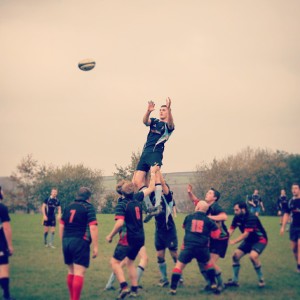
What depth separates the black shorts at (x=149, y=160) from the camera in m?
13.7

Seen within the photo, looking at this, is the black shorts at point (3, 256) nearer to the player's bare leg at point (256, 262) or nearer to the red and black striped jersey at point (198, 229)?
the red and black striped jersey at point (198, 229)

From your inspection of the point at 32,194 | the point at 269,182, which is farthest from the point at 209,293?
the point at 32,194

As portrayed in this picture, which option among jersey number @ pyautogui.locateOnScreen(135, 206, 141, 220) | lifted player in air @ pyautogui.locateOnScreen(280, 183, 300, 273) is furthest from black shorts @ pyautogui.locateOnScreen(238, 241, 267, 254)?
jersey number @ pyautogui.locateOnScreen(135, 206, 141, 220)

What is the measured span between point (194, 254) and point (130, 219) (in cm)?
176

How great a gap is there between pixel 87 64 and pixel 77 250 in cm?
1064

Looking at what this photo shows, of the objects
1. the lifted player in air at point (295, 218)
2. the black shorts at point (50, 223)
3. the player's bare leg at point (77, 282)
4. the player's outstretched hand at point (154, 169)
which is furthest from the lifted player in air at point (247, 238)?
the black shorts at point (50, 223)

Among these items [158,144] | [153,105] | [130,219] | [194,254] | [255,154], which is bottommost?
[194,254]

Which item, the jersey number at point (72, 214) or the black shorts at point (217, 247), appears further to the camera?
the black shorts at point (217, 247)

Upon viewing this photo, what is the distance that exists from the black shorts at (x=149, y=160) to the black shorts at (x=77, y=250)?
4.27 m

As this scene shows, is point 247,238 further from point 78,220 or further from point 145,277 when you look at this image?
point 78,220

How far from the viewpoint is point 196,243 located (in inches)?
437

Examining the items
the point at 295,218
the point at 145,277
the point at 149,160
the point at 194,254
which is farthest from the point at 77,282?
the point at 295,218

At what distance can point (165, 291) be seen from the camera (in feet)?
39.0

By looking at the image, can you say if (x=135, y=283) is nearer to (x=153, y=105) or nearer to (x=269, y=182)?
(x=153, y=105)
